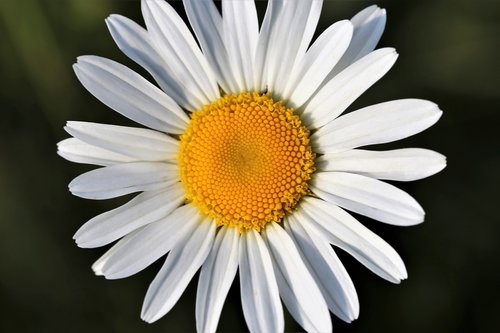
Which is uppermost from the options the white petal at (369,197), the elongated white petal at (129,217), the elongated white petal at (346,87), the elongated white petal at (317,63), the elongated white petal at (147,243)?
the elongated white petal at (317,63)

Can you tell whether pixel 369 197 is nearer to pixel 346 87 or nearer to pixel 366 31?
pixel 346 87

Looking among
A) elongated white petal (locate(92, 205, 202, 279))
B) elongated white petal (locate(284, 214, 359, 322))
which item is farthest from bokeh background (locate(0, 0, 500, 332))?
elongated white petal (locate(284, 214, 359, 322))

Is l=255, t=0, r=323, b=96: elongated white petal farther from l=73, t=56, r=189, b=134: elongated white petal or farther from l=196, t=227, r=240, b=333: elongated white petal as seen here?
l=196, t=227, r=240, b=333: elongated white petal

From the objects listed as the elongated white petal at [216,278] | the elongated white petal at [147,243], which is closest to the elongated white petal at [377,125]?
the elongated white petal at [216,278]

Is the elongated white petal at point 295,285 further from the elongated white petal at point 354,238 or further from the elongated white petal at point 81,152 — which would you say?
the elongated white petal at point 81,152

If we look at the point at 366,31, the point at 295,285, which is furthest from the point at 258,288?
the point at 366,31

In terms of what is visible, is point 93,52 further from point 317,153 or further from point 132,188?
point 317,153
